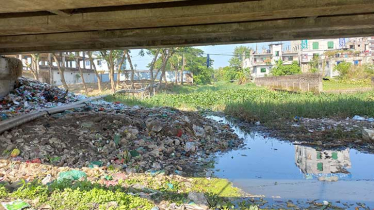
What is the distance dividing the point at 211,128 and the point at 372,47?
147ft

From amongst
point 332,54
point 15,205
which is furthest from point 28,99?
point 332,54

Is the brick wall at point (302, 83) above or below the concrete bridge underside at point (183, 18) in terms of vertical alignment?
below

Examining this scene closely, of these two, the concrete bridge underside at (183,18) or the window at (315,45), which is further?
the window at (315,45)

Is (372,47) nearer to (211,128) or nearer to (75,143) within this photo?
(211,128)

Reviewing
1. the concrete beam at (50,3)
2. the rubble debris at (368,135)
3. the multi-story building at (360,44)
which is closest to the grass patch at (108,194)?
the concrete beam at (50,3)

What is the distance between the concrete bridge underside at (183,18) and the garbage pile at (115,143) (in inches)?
83.2

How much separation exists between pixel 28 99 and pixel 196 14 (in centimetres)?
917

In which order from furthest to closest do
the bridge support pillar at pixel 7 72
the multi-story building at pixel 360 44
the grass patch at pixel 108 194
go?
the multi-story building at pixel 360 44, the bridge support pillar at pixel 7 72, the grass patch at pixel 108 194

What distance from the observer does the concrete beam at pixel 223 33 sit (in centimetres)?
572

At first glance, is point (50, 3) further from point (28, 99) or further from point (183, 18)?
point (28, 99)

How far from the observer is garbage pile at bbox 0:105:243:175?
19.3 feet

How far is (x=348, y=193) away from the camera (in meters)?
4.87

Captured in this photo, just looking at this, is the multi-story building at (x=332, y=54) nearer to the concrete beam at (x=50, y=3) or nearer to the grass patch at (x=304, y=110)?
the grass patch at (x=304, y=110)

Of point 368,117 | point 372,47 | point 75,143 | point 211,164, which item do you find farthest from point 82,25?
point 372,47
